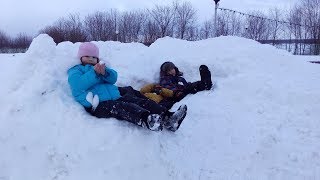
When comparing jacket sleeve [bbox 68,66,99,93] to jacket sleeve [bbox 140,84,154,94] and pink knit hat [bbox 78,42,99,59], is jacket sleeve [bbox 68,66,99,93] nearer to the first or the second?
pink knit hat [bbox 78,42,99,59]

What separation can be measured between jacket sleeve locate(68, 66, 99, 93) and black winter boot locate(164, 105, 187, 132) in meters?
0.99

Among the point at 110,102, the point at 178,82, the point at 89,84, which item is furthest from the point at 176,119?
the point at 178,82

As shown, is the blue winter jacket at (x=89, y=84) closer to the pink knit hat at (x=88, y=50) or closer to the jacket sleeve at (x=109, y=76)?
the jacket sleeve at (x=109, y=76)

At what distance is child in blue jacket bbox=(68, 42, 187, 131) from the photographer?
4242 mm

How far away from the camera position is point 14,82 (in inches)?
192

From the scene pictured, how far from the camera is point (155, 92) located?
19.4ft

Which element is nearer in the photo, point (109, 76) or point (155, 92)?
point (109, 76)

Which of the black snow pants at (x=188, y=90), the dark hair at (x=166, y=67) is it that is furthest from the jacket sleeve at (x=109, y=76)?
the dark hair at (x=166, y=67)

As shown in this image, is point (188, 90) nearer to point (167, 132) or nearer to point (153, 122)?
point (167, 132)

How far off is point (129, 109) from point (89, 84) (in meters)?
0.64

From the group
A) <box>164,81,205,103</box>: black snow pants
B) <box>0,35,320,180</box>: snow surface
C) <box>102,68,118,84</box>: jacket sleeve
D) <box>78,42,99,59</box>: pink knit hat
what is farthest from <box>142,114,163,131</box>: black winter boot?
<box>164,81,205,103</box>: black snow pants

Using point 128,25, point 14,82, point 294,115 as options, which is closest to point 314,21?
point 128,25

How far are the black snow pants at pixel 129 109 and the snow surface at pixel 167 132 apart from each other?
0.31 feet

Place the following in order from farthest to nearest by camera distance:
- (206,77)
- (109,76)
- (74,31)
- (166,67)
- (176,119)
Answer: (74,31) < (166,67) < (206,77) < (109,76) < (176,119)
